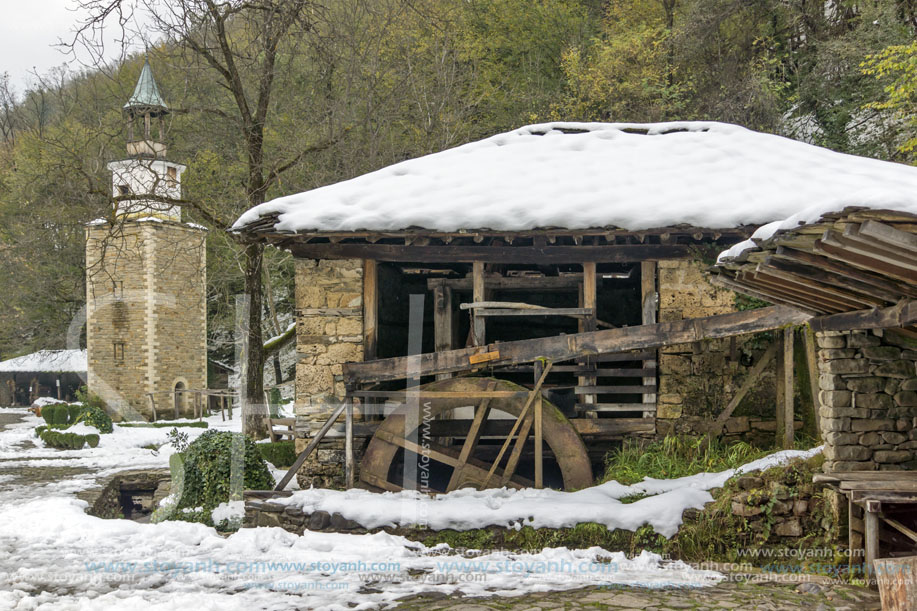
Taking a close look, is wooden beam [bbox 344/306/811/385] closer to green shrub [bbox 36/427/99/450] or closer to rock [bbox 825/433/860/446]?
rock [bbox 825/433/860/446]

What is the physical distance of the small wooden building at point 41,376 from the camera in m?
29.9

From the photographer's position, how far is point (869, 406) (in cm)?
553

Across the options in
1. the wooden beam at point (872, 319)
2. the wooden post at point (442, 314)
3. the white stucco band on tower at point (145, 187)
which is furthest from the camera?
the white stucco band on tower at point (145, 187)

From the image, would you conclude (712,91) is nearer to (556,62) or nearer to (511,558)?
(556,62)

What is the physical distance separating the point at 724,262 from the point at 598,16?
2153 cm

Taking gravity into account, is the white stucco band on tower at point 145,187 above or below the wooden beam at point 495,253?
above

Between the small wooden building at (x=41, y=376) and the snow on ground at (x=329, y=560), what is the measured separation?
24.5 meters

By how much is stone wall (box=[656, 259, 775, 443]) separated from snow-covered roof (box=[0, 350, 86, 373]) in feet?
90.8

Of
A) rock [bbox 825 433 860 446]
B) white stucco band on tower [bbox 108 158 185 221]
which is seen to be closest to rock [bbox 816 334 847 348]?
rock [bbox 825 433 860 446]

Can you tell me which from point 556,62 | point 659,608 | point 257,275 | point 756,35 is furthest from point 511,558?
point 556,62

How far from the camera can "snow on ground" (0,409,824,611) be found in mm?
5367

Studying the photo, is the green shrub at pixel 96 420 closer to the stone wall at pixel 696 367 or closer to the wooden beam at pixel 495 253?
the wooden beam at pixel 495 253

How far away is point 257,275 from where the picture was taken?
498 inches

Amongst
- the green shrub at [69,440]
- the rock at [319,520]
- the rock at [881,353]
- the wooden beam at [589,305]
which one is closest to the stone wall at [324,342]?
the rock at [319,520]
